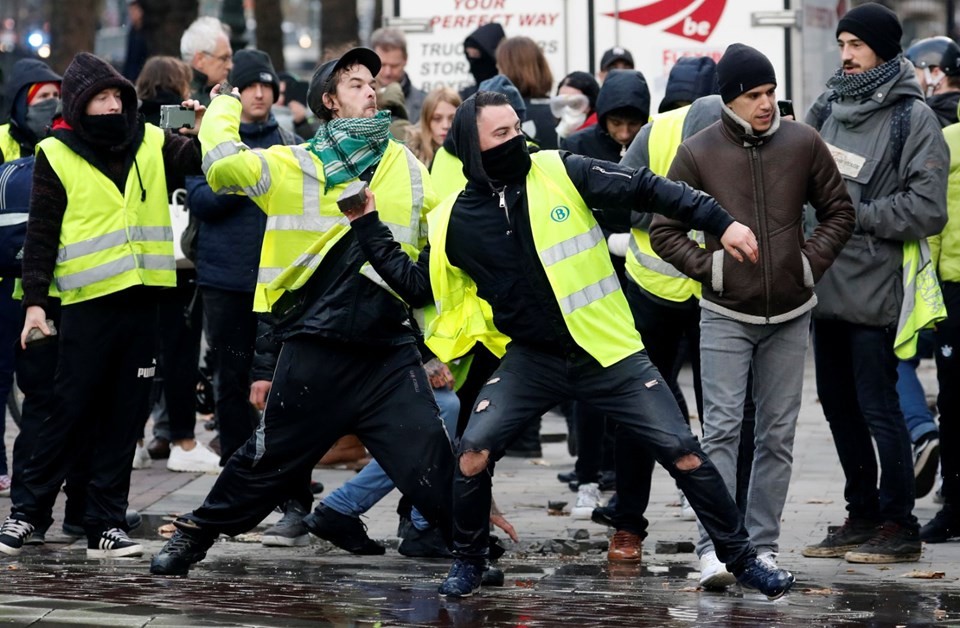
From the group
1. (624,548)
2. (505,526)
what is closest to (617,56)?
(505,526)

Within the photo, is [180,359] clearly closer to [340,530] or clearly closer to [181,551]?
[340,530]

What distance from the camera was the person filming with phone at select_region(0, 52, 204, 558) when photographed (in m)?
8.02

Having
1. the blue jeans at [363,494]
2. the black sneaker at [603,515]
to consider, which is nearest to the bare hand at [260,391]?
the blue jeans at [363,494]

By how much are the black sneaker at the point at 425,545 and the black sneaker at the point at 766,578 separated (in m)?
1.75

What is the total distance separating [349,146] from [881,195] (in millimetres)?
2311

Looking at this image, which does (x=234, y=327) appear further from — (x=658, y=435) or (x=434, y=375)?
(x=658, y=435)

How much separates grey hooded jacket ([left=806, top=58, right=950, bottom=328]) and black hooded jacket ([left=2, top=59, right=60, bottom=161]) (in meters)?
4.05

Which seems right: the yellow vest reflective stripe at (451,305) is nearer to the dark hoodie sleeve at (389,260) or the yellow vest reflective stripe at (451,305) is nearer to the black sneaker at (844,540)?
the dark hoodie sleeve at (389,260)

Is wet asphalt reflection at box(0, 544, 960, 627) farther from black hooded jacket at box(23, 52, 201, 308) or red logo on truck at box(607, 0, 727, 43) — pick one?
red logo on truck at box(607, 0, 727, 43)

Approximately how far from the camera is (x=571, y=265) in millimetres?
6785

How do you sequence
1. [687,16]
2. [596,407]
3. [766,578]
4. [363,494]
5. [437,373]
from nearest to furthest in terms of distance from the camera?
1. [766,578]
2. [596,407]
3. [363,494]
4. [437,373]
5. [687,16]

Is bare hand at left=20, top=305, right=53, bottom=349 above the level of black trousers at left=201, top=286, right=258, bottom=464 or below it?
above

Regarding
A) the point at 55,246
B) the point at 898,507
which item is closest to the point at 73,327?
the point at 55,246

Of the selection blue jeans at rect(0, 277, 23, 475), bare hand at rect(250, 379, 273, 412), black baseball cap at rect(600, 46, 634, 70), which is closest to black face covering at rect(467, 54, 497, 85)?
black baseball cap at rect(600, 46, 634, 70)
